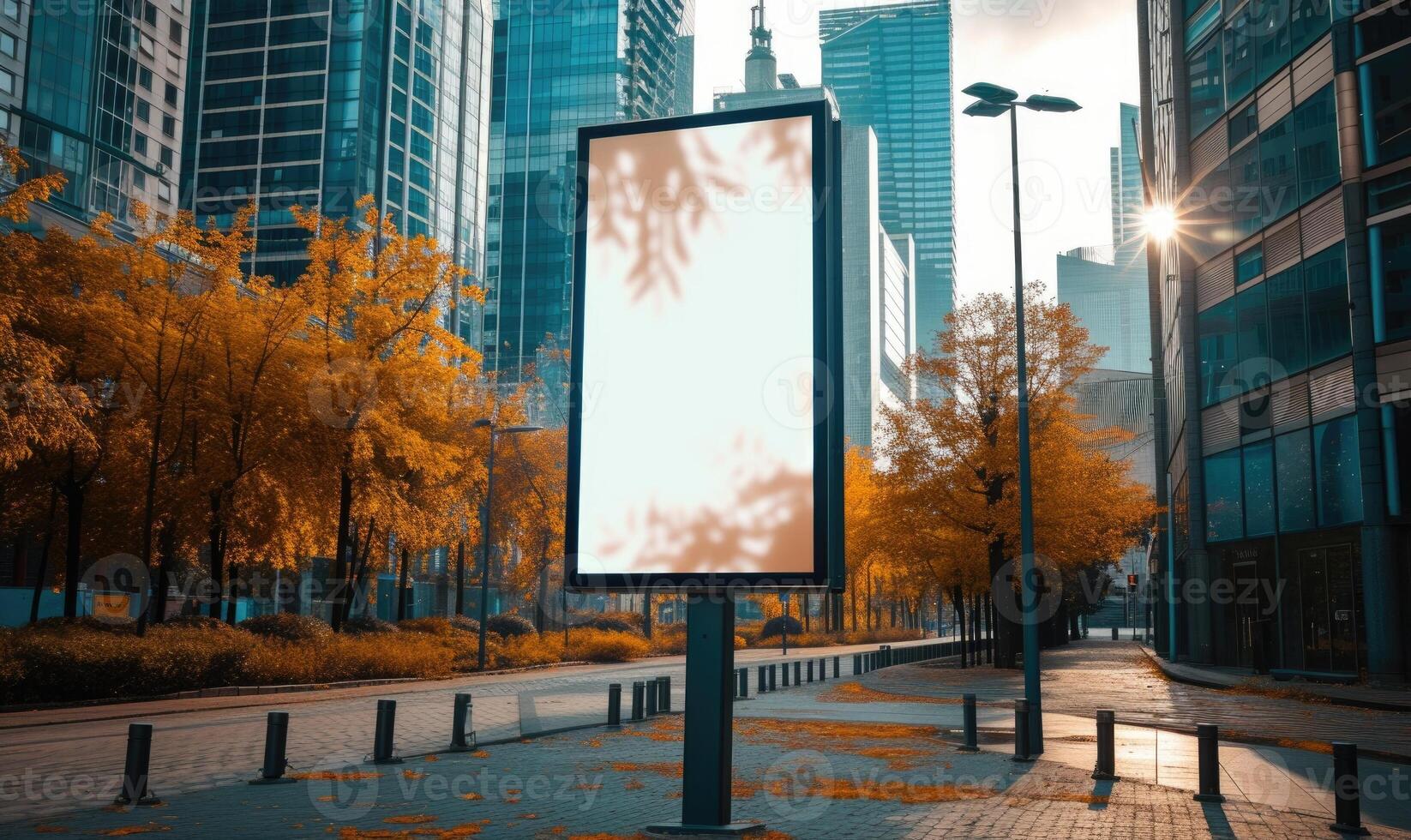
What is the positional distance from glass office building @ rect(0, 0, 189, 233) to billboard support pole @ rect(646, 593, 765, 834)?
57.3m

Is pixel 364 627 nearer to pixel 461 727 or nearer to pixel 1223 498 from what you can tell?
pixel 461 727

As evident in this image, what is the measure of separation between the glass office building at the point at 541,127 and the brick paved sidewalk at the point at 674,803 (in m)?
144

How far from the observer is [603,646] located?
46031mm

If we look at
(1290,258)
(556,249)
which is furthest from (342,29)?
(1290,258)

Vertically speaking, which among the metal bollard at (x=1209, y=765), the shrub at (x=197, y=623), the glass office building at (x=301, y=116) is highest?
the glass office building at (x=301, y=116)

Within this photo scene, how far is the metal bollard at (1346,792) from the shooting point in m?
9.52

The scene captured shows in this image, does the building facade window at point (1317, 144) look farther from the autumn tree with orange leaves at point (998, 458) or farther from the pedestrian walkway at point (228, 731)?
the pedestrian walkway at point (228, 731)

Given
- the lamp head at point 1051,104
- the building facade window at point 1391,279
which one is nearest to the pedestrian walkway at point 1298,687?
the building facade window at point 1391,279

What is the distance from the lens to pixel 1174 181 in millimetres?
39844

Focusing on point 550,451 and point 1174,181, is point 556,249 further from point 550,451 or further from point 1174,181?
point 1174,181

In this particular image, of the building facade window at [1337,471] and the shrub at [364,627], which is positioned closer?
the building facade window at [1337,471]

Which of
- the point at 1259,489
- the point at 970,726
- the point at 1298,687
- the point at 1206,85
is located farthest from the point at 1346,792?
the point at 1206,85

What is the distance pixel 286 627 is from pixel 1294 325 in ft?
86.3

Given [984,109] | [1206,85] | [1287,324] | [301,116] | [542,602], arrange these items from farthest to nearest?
[301,116], [542,602], [1206,85], [1287,324], [984,109]
